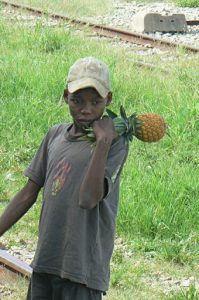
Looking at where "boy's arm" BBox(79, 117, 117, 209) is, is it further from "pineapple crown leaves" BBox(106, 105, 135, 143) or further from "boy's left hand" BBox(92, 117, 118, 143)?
"pineapple crown leaves" BBox(106, 105, 135, 143)

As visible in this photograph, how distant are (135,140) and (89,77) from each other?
4527mm

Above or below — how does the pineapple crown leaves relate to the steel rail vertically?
above

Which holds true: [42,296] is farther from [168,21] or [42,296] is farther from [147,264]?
[168,21]

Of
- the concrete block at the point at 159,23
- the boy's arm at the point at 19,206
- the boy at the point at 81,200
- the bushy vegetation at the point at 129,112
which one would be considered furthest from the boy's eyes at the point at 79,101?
the concrete block at the point at 159,23

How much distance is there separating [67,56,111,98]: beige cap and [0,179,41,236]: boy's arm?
1.68 feet

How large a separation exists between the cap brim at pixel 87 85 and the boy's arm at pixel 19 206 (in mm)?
501

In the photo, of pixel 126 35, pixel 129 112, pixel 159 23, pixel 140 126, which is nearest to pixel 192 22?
pixel 159 23

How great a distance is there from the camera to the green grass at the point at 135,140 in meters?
6.66

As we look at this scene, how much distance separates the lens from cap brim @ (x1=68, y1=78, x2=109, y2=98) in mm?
4293

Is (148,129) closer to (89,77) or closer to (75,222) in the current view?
(89,77)

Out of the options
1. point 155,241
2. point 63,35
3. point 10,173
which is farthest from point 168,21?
point 155,241

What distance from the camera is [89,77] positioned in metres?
4.31

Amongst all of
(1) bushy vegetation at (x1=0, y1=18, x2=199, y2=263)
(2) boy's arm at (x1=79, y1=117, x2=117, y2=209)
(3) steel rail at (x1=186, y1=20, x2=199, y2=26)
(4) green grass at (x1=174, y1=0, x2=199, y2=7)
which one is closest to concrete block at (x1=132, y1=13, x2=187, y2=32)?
(3) steel rail at (x1=186, y1=20, x2=199, y2=26)

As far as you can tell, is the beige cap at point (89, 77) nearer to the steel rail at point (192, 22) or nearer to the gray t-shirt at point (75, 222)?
the gray t-shirt at point (75, 222)
